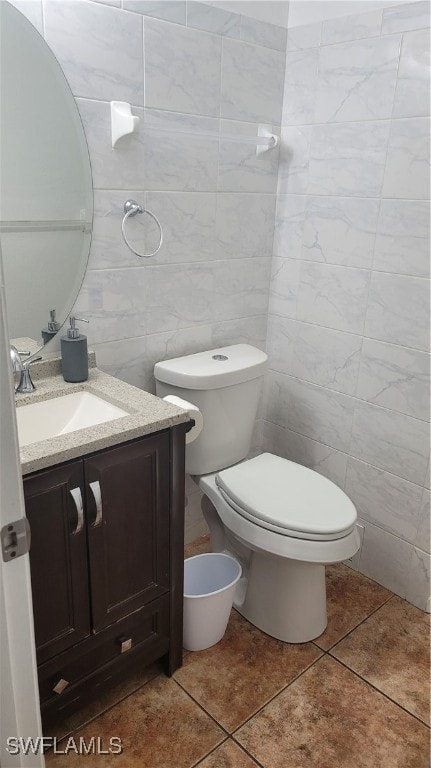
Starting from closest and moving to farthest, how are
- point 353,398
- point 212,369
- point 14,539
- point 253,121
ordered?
point 14,539, point 212,369, point 253,121, point 353,398

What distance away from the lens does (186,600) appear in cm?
168

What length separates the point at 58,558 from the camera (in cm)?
130

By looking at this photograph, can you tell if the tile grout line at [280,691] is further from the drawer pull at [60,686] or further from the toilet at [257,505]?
the drawer pull at [60,686]

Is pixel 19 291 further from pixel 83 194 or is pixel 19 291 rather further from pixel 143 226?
pixel 143 226

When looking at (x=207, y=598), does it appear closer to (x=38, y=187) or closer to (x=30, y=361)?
(x=30, y=361)

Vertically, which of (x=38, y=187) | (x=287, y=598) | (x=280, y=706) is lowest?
(x=280, y=706)

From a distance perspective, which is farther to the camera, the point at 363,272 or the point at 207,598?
the point at 363,272

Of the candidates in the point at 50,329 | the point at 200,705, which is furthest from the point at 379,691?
the point at 50,329

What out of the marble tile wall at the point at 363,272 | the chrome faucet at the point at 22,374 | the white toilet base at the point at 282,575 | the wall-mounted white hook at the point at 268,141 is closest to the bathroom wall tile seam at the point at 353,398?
the marble tile wall at the point at 363,272

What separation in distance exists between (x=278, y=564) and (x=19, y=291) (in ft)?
3.73

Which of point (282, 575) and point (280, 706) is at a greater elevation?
point (282, 575)

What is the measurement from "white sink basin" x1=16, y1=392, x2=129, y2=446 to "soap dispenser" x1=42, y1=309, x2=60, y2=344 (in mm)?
186

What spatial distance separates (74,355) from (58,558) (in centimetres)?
56

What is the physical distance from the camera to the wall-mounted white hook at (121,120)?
157 cm
